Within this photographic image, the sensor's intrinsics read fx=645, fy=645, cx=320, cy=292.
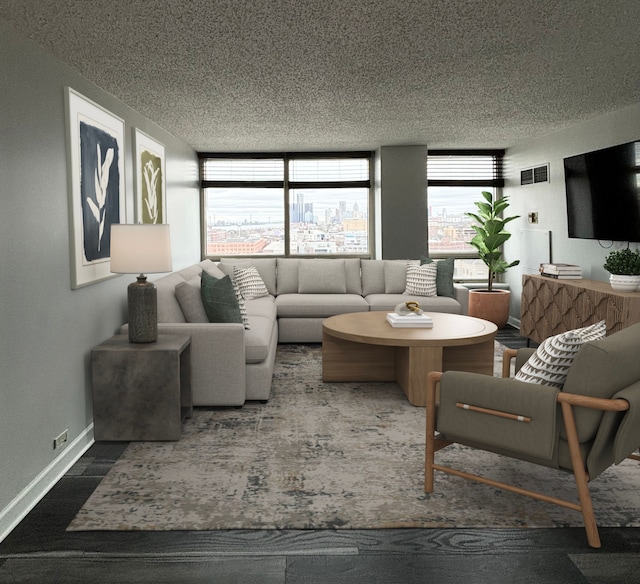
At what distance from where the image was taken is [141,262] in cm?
392

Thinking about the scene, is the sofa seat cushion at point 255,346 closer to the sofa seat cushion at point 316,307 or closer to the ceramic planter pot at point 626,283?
the sofa seat cushion at point 316,307

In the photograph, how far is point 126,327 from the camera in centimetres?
445

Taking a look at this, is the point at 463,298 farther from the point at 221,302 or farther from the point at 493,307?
the point at 221,302

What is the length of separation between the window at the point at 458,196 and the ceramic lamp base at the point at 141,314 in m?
5.64

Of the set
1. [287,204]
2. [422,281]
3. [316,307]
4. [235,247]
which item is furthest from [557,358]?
[235,247]

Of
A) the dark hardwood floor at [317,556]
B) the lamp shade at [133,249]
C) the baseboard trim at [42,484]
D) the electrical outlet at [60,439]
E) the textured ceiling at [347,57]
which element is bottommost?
the dark hardwood floor at [317,556]

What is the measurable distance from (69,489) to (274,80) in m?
2.84

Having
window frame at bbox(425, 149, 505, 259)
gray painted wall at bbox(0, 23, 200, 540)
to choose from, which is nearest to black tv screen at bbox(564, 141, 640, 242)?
window frame at bbox(425, 149, 505, 259)

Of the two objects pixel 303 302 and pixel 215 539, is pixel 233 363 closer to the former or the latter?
pixel 215 539

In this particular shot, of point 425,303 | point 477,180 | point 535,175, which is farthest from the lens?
point 477,180

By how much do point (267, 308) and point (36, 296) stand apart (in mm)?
→ 3398

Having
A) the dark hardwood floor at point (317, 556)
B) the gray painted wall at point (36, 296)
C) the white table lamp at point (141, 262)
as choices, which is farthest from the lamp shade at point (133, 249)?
the dark hardwood floor at point (317, 556)

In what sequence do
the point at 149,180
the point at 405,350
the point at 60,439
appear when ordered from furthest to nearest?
the point at 149,180, the point at 405,350, the point at 60,439

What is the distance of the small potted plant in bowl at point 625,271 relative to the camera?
520 centimetres
